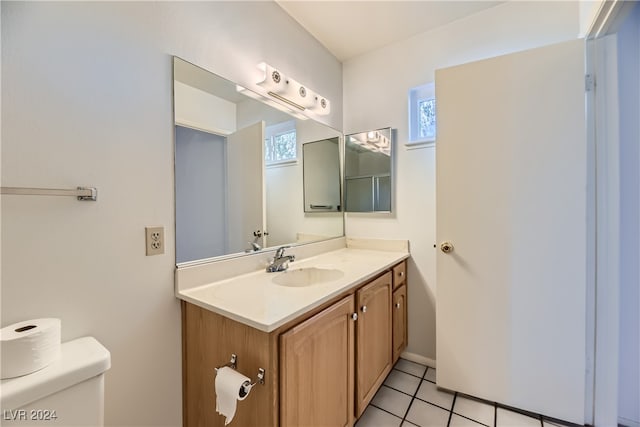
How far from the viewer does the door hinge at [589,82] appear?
50.9 inches

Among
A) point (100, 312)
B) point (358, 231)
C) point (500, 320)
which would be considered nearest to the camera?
point (100, 312)

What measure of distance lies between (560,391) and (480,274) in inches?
27.5

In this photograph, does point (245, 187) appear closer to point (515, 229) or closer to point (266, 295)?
point (266, 295)

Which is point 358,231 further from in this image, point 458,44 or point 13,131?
point 13,131

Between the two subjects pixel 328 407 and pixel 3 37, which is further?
pixel 328 407

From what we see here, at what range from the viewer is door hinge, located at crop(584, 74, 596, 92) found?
1.29 meters

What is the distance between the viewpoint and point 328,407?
1092 mm

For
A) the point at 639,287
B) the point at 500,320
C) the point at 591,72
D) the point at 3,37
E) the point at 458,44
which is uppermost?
the point at 458,44

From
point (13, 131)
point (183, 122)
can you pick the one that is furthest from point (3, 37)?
point (183, 122)

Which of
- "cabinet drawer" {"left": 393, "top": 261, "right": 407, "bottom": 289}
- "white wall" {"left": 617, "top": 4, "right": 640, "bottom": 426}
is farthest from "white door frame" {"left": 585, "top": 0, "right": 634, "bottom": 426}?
"cabinet drawer" {"left": 393, "top": 261, "right": 407, "bottom": 289}

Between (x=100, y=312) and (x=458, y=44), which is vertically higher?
(x=458, y=44)

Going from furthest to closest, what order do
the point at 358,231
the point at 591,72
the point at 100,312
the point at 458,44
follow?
the point at 358,231, the point at 458,44, the point at 591,72, the point at 100,312

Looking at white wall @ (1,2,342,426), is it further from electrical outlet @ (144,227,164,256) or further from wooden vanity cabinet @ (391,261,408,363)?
wooden vanity cabinet @ (391,261,408,363)

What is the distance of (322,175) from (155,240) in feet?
4.53
